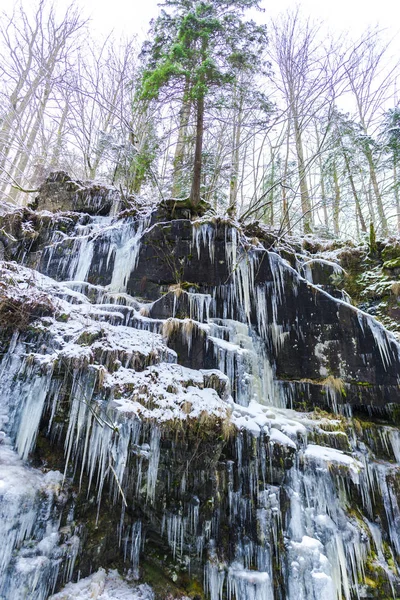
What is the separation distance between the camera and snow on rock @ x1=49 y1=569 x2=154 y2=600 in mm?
3281

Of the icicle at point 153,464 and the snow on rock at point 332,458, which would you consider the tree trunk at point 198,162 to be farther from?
the snow on rock at point 332,458

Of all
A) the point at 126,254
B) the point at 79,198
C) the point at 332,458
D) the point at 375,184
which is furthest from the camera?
the point at 375,184

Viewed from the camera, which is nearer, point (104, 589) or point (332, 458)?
point (104, 589)

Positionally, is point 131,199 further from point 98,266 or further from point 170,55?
point 170,55

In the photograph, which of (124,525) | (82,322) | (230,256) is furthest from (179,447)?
(230,256)

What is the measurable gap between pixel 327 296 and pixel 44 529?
612 cm

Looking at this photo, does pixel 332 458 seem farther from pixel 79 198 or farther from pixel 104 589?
pixel 79 198

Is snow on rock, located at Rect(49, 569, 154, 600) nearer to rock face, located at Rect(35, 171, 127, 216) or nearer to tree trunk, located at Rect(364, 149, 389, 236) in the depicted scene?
rock face, located at Rect(35, 171, 127, 216)

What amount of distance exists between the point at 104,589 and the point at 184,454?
1.64 m

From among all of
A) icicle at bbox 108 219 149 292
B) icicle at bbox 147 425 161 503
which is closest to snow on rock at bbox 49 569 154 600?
icicle at bbox 147 425 161 503

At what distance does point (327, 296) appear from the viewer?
6469mm

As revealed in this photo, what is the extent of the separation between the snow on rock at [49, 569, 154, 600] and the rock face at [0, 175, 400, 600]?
4 centimetres

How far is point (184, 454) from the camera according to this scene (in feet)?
13.2

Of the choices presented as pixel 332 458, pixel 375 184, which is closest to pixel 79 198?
pixel 332 458
